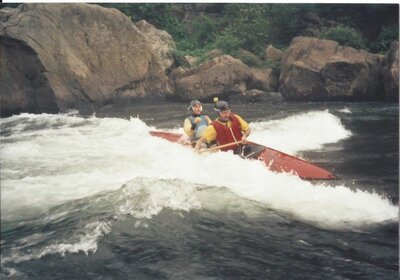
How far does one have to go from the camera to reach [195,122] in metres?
5.37

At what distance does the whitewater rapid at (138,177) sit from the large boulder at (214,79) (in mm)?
607

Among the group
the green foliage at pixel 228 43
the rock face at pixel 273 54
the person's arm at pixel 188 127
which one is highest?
the green foliage at pixel 228 43

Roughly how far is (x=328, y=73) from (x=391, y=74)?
1288 mm

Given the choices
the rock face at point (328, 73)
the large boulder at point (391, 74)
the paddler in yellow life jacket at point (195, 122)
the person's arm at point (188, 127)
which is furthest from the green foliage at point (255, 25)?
the person's arm at point (188, 127)

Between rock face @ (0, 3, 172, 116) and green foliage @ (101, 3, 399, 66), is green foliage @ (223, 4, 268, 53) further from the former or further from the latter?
rock face @ (0, 3, 172, 116)

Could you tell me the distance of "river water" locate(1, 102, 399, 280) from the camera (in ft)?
9.75

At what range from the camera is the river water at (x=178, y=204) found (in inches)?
117

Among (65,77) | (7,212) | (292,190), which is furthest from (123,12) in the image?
(292,190)

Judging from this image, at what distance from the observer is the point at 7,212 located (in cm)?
329

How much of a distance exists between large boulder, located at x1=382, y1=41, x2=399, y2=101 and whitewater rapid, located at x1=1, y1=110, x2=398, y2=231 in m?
0.89

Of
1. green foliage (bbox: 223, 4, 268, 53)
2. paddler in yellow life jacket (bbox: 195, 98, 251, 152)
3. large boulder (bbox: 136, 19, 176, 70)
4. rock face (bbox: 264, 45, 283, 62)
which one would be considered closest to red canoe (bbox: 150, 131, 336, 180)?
paddler in yellow life jacket (bbox: 195, 98, 251, 152)

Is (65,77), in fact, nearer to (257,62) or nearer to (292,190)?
(257,62)

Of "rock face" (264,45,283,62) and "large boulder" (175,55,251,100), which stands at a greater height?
"rock face" (264,45,283,62)

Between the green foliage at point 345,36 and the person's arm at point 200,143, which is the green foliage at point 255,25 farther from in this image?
the person's arm at point 200,143
